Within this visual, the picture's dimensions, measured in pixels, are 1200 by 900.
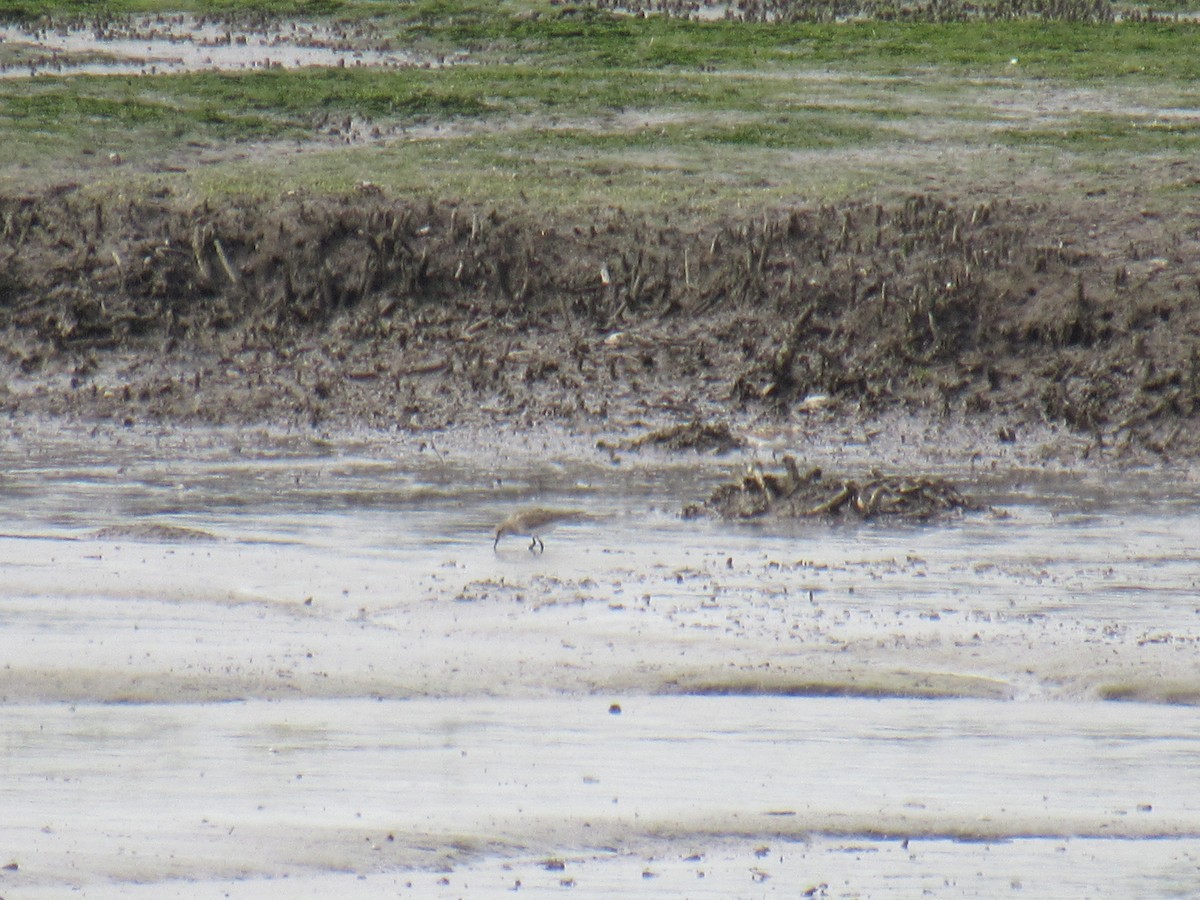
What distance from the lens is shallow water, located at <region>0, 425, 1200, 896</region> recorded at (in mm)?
4629

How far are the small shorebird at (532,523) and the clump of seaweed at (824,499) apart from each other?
0.57 m

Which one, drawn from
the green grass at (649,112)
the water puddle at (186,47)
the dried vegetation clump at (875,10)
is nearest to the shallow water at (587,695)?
the green grass at (649,112)

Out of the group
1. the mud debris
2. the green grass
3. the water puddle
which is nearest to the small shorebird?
the mud debris

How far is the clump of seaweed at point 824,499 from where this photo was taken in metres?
7.94

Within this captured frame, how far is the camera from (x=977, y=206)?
1120 centimetres

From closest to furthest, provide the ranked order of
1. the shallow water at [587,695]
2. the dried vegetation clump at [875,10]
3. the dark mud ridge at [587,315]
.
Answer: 1. the shallow water at [587,695]
2. the dark mud ridge at [587,315]
3. the dried vegetation clump at [875,10]

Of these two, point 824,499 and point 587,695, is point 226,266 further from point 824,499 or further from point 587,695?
point 587,695

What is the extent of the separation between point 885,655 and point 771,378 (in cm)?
393

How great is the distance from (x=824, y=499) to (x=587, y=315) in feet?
9.33

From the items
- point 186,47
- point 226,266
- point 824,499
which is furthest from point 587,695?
point 186,47

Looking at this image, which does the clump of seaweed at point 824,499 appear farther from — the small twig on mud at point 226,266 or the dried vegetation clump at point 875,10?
the dried vegetation clump at point 875,10

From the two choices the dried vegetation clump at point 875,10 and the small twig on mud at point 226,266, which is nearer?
the small twig on mud at point 226,266

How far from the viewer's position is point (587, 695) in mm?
5754

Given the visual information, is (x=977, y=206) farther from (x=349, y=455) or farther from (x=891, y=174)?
(x=349, y=455)
